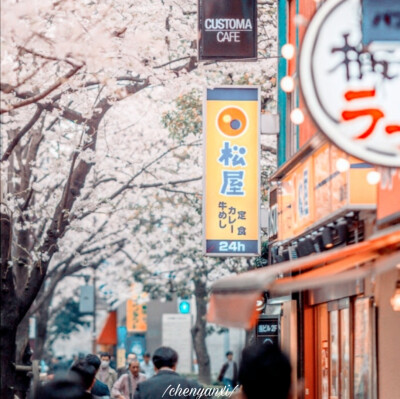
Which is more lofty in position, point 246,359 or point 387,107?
point 387,107

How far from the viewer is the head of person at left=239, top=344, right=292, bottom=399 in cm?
548

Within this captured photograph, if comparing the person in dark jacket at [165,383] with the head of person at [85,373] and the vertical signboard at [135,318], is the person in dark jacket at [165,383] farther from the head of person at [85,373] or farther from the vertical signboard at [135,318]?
the vertical signboard at [135,318]

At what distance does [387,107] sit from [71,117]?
8.71 m

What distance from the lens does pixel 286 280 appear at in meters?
7.55

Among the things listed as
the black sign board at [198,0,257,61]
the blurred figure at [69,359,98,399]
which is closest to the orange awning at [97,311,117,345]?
the black sign board at [198,0,257,61]

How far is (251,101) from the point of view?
13844 millimetres

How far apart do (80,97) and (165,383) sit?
7359 mm

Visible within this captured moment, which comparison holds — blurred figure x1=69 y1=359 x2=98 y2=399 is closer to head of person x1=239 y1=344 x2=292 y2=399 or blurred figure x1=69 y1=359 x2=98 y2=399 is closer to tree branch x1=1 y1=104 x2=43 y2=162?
head of person x1=239 y1=344 x2=292 y2=399

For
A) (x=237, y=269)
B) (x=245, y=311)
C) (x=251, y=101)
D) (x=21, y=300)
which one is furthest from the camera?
(x=237, y=269)

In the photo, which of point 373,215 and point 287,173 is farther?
point 287,173

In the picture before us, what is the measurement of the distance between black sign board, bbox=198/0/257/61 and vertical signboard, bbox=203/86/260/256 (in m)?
0.79

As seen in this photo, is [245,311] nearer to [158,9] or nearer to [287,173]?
[287,173]

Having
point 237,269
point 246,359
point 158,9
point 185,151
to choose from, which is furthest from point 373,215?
point 237,269

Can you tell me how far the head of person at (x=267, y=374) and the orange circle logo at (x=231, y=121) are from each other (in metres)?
8.35
